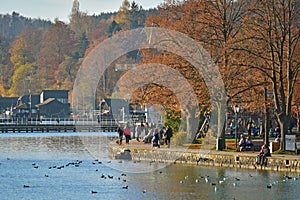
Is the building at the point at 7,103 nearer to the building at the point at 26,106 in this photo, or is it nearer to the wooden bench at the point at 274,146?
the building at the point at 26,106

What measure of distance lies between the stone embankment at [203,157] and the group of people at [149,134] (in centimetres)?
91

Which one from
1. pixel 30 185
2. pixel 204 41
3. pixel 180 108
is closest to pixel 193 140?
pixel 180 108

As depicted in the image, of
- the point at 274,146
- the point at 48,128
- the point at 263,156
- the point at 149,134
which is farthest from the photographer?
the point at 48,128

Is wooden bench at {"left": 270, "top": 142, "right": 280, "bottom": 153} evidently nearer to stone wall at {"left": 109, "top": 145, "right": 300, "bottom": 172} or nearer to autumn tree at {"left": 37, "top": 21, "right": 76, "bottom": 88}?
stone wall at {"left": 109, "top": 145, "right": 300, "bottom": 172}

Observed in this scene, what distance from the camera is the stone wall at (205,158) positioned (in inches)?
1647

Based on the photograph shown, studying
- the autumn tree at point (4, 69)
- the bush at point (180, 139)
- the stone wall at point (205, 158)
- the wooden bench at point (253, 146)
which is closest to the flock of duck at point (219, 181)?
the stone wall at point (205, 158)

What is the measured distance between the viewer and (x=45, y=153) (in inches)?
2378

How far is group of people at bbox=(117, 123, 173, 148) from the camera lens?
52.4m

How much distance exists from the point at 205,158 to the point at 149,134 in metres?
13.7

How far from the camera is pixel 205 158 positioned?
46.4 m

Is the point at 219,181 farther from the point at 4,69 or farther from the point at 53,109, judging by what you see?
the point at 4,69

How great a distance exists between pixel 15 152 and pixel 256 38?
78.7 feet

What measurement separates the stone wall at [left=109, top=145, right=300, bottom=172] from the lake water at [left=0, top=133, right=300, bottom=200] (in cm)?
82

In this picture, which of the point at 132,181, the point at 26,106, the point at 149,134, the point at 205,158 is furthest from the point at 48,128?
the point at 132,181
